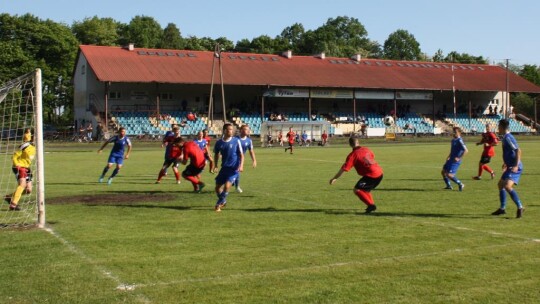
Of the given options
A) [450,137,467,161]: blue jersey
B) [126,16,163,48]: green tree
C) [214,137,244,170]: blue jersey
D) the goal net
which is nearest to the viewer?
the goal net

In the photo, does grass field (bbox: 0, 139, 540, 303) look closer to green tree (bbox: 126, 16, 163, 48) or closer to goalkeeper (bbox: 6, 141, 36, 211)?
goalkeeper (bbox: 6, 141, 36, 211)

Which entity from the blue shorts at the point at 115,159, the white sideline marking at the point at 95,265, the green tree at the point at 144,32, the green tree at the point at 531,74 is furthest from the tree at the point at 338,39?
the white sideline marking at the point at 95,265

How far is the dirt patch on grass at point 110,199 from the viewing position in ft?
48.2

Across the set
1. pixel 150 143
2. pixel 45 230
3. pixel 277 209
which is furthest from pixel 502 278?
pixel 150 143

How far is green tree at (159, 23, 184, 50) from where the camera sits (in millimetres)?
103562

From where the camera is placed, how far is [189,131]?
196 feet

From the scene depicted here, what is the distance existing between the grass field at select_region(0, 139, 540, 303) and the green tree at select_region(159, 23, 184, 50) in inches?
3564

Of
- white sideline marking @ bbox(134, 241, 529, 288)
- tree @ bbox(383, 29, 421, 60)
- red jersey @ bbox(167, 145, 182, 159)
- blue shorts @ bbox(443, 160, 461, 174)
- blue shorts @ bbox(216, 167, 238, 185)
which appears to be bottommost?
white sideline marking @ bbox(134, 241, 529, 288)

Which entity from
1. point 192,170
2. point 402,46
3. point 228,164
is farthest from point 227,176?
point 402,46

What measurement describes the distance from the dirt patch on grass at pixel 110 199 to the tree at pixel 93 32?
73146 mm

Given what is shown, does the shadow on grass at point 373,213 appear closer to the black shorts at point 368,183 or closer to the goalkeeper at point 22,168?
the black shorts at point 368,183

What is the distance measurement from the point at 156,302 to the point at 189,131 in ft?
177

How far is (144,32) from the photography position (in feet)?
312

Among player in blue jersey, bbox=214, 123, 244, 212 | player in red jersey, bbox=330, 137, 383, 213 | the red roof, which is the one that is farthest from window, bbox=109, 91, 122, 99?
player in red jersey, bbox=330, 137, 383, 213
